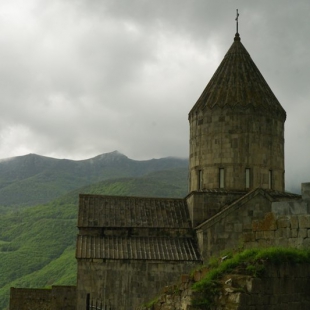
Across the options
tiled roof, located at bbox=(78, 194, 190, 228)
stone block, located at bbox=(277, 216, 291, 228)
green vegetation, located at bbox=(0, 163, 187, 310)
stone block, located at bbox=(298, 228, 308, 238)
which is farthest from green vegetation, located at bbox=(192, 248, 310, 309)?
green vegetation, located at bbox=(0, 163, 187, 310)

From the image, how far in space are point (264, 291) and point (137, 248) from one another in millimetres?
7945

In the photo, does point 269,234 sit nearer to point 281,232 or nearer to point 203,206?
point 281,232

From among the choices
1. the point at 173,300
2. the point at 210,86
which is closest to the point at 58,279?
the point at 210,86

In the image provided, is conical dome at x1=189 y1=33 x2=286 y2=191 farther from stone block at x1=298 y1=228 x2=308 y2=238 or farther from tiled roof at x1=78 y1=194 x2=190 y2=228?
stone block at x1=298 y1=228 x2=308 y2=238

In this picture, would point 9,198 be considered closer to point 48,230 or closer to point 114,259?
point 48,230

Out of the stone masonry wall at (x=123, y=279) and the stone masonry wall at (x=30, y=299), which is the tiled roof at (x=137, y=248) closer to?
the stone masonry wall at (x=123, y=279)

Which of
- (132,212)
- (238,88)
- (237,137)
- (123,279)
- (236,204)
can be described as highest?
(238,88)

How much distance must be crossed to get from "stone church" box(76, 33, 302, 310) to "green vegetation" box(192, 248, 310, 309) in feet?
22.2

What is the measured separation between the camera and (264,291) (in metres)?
6.84

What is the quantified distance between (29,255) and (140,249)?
47362mm

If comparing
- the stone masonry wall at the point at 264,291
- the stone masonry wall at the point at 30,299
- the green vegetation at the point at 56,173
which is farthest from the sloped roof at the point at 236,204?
the green vegetation at the point at 56,173

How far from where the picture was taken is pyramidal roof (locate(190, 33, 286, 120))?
16.4 meters

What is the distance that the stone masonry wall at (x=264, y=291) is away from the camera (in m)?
6.71

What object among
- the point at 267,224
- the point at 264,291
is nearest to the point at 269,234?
the point at 267,224
